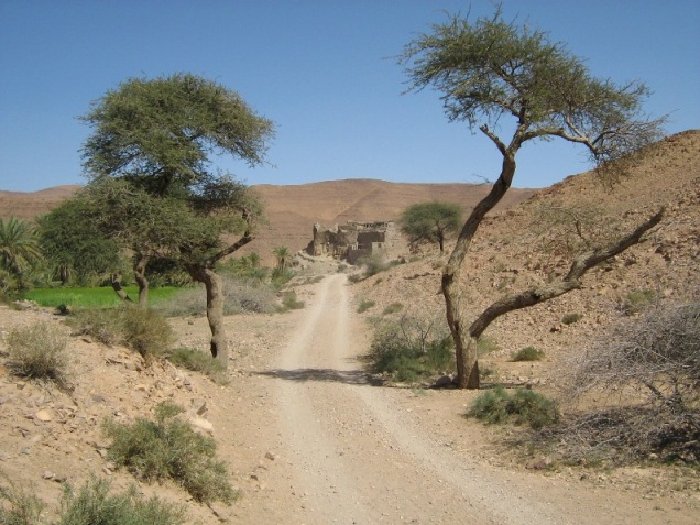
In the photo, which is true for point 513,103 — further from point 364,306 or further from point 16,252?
point 16,252

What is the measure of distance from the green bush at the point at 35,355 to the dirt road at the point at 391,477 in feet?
9.90

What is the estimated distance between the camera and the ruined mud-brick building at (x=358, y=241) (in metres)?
60.3

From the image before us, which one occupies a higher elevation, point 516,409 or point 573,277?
point 573,277

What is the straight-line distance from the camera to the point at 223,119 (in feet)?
43.2

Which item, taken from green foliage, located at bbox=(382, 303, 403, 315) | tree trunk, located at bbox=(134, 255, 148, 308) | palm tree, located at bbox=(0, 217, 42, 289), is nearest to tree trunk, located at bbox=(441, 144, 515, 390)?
tree trunk, located at bbox=(134, 255, 148, 308)

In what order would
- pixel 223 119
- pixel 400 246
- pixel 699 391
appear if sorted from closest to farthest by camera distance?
1. pixel 699 391
2. pixel 223 119
3. pixel 400 246

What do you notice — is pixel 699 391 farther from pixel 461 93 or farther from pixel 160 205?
pixel 160 205

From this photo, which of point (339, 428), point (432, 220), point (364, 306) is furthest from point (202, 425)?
point (432, 220)

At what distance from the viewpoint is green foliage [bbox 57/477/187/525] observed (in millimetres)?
4293

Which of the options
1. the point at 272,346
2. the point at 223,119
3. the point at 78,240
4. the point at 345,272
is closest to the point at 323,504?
the point at 223,119

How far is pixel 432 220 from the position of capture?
2005 inches

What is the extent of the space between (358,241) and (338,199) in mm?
103439

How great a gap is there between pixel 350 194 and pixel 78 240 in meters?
146

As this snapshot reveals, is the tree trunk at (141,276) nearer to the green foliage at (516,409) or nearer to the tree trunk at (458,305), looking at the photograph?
the tree trunk at (458,305)
